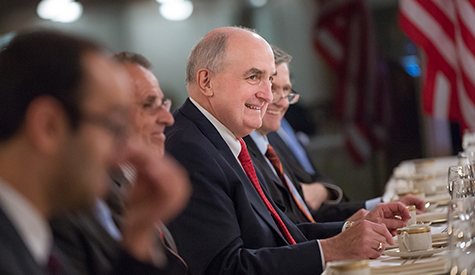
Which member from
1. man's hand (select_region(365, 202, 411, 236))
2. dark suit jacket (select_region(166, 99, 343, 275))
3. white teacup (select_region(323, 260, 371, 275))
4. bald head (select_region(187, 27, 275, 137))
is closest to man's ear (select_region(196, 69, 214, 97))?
bald head (select_region(187, 27, 275, 137))

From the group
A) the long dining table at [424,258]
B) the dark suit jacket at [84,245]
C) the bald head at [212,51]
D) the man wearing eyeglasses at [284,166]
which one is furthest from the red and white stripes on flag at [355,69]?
the dark suit jacket at [84,245]

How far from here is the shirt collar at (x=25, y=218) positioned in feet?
2.29

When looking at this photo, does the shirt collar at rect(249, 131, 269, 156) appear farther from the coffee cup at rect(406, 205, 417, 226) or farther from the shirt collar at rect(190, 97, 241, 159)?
the coffee cup at rect(406, 205, 417, 226)

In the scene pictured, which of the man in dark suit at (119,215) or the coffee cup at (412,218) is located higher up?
the man in dark suit at (119,215)

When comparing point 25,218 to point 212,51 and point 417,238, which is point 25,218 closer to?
A: point 417,238

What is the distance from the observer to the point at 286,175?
107 inches

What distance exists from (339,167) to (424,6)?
9.74 ft

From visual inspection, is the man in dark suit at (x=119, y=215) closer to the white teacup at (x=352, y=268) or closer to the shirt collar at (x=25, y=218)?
the shirt collar at (x=25, y=218)

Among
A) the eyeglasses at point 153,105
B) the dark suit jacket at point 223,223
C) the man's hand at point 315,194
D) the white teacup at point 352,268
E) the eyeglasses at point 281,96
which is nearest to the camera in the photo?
the white teacup at point 352,268

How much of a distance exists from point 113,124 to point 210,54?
1.19 m

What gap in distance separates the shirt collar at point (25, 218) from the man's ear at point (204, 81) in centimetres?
121

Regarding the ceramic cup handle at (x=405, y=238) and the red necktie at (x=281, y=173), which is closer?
the ceramic cup handle at (x=405, y=238)

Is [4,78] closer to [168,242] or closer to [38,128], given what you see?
[38,128]

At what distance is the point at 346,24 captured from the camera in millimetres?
6594
